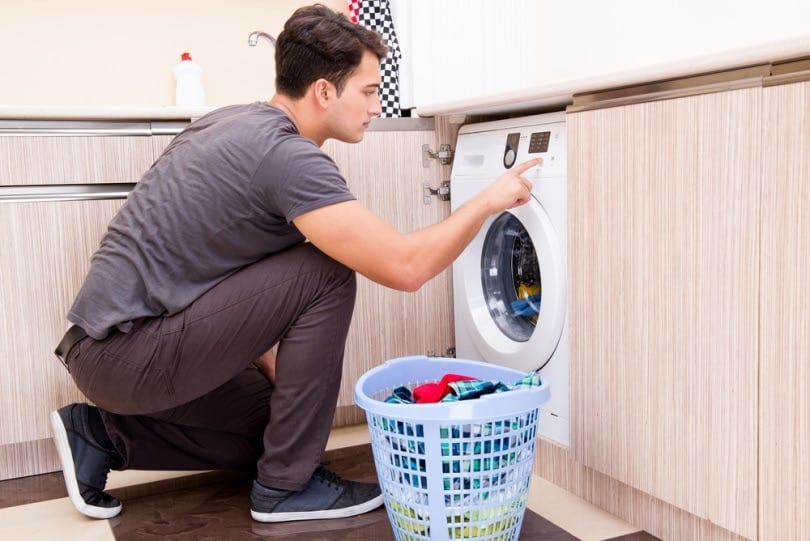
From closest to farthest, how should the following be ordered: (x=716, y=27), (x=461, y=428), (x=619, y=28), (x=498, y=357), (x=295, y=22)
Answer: (x=461, y=428)
(x=295, y=22)
(x=498, y=357)
(x=716, y=27)
(x=619, y=28)

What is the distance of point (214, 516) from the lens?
1.77 metres

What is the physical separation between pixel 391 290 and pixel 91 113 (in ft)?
2.95

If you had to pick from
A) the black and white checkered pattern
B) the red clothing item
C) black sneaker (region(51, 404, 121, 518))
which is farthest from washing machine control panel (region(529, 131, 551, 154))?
black sneaker (region(51, 404, 121, 518))

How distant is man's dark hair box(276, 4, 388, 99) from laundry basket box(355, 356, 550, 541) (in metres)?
0.66

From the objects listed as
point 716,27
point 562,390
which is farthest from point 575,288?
point 716,27

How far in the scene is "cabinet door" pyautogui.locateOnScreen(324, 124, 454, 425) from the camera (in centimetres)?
224

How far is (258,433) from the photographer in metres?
1.90

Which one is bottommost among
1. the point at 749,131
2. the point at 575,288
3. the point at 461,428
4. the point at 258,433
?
the point at 258,433

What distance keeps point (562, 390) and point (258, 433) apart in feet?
2.29

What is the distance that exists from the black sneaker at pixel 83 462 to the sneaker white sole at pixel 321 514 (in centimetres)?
34

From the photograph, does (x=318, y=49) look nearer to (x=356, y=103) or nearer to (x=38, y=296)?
(x=356, y=103)

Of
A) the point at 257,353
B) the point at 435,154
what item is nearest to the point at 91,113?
the point at 257,353

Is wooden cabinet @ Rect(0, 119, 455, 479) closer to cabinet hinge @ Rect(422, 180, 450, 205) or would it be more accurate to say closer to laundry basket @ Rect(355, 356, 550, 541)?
cabinet hinge @ Rect(422, 180, 450, 205)

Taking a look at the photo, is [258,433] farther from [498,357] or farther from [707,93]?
[707,93]
